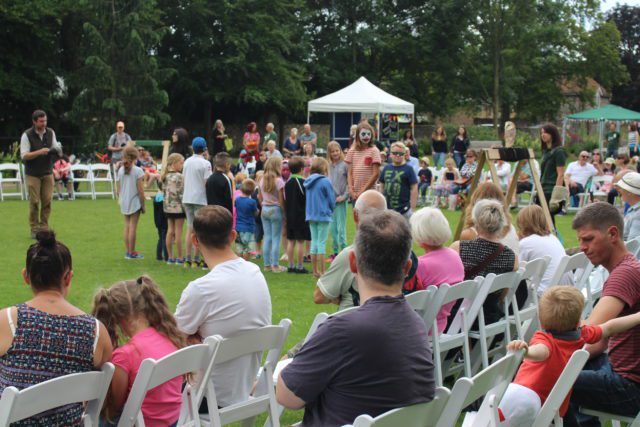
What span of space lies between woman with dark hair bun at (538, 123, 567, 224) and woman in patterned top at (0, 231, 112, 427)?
814 centimetres

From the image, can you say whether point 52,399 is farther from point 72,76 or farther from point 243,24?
point 243,24

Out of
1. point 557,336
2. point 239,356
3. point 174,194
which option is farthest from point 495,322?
point 174,194

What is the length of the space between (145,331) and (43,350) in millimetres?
538

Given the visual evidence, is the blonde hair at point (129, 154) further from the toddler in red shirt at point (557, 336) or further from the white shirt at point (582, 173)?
the white shirt at point (582, 173)

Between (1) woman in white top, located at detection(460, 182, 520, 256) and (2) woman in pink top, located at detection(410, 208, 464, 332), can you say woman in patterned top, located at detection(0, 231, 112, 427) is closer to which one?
(2) woman in pink top, located at detection(410, 208, 464, 332)

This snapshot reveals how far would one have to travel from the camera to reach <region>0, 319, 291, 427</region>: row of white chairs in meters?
2.83

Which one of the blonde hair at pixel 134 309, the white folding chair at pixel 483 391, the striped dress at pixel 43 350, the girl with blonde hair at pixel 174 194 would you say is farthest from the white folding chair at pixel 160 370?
the girl with blonde hair at pixel 174 194

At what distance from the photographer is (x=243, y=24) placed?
134 ft

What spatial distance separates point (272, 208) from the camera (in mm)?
11086

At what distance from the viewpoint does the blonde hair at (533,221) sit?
684cm

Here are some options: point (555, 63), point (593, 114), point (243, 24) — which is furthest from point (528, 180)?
point (555, 63)

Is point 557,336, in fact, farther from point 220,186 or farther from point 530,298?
point 220,186

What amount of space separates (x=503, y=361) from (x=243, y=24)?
39.1 metres

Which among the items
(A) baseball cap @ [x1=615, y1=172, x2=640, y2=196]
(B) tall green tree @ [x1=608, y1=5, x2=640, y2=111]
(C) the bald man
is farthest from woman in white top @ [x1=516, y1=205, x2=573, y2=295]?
(B) tall green tree @ [x1=608, y1=5, x2=640, y2=111]
